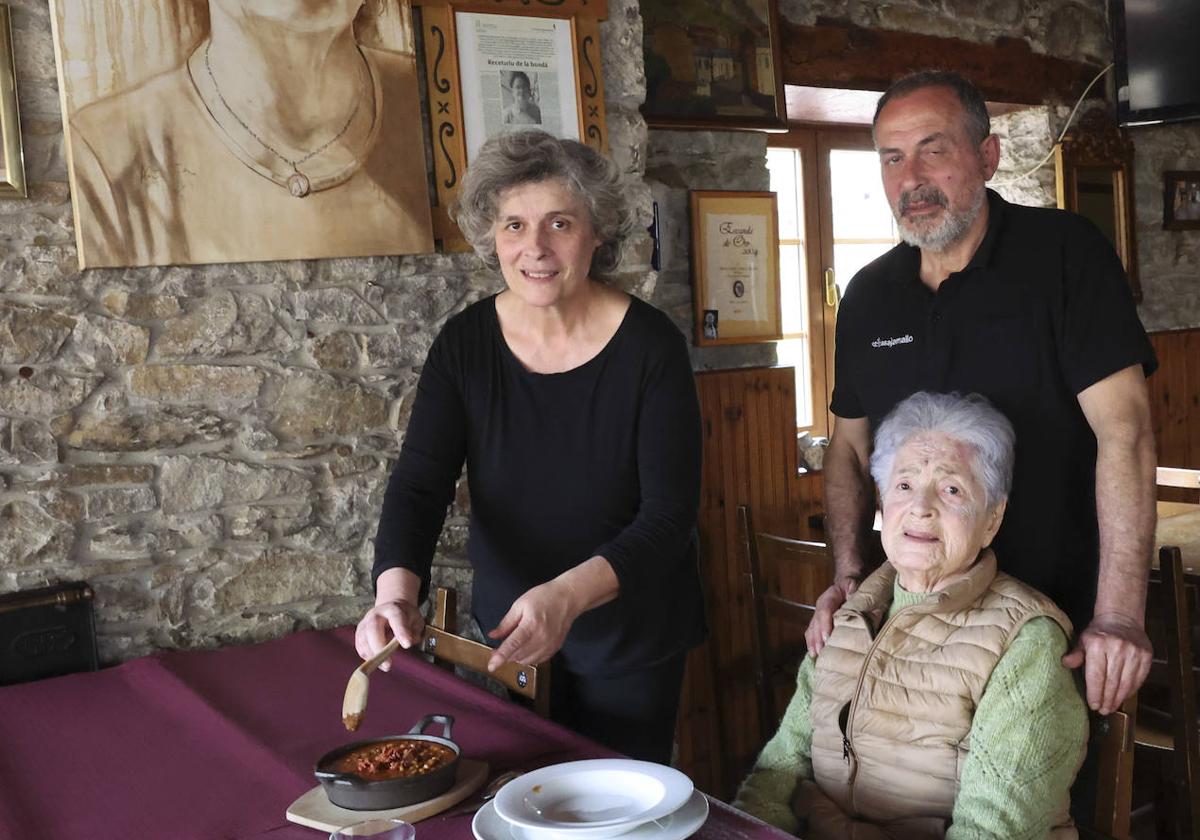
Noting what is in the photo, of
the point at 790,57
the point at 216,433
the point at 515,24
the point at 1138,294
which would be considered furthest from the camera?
the point at 1138,294

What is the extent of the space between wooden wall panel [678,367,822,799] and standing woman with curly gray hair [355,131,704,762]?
130 centimetres

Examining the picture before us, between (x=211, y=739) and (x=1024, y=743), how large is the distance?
122 centimetres

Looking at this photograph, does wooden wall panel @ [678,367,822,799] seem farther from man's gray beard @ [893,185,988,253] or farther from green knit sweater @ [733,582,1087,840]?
green knit sweater @ [733,582,1087,840]

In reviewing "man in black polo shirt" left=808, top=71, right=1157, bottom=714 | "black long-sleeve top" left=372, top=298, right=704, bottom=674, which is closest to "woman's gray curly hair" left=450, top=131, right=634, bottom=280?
"black long-sleeve top" left=372, top=298, right=704, bottom=674

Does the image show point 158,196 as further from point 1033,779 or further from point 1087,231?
point 1033,779

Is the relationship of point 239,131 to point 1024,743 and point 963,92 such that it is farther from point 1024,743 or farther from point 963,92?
point 1024,743

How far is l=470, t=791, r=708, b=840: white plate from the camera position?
1246mm

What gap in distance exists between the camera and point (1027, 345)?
184cm

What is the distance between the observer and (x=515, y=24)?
2.67m

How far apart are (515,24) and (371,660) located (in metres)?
1.72

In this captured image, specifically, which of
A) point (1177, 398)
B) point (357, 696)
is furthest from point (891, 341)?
point (1177, 398)

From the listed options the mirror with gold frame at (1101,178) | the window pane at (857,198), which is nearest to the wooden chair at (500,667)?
the window pane at (857,198)

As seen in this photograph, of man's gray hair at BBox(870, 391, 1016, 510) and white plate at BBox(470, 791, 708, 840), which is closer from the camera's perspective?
white plate at BBox(470, 791, 708, 840)

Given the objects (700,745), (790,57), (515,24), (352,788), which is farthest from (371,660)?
(790,57)
